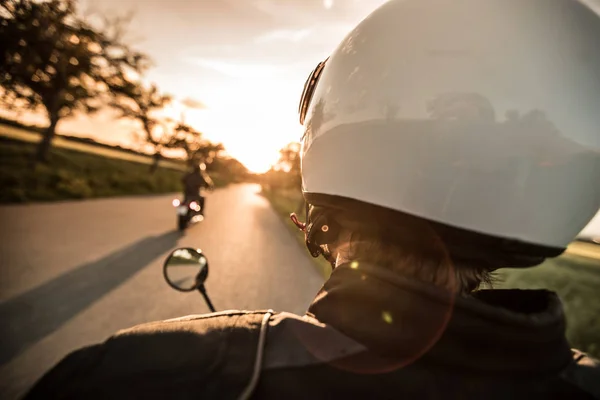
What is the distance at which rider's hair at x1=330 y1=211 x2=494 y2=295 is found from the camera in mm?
1106

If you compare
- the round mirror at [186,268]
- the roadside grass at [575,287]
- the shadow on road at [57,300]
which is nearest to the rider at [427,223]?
the round mirror at [186,268]

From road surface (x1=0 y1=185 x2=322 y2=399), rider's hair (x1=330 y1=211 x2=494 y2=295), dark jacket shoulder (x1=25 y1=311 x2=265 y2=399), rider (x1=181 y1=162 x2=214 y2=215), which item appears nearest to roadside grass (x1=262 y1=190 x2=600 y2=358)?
road surface (x1=0 y1=185 x2=322 y2=399)

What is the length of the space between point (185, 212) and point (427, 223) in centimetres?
1004

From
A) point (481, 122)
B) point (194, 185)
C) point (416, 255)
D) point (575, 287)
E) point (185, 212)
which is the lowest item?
point (185, 212)

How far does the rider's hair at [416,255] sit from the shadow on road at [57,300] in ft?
10.7

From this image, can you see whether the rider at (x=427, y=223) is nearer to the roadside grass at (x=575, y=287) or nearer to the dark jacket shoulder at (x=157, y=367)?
the dark jacket shoulder at (x=157, y=367)

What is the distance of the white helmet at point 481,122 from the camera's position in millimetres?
1197

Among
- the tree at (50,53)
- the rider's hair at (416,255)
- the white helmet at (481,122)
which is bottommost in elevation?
the rider's hair at (416,255)

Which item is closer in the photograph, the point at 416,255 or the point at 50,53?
the point at 416,255

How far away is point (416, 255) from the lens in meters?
1.12

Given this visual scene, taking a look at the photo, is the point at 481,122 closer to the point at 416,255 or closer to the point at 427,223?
the point at 427,223

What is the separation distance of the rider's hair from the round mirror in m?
1.30

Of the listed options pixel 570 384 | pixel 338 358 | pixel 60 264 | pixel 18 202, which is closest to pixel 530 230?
pixel 570 384

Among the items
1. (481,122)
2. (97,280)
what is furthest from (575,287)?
(97,280)
